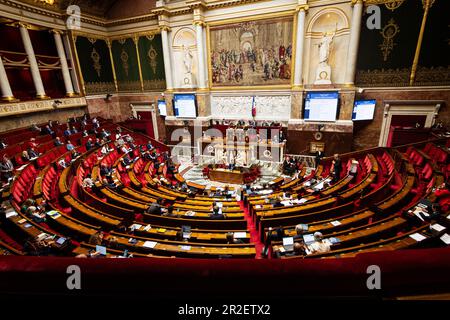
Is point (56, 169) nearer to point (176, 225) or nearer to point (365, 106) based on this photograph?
point (176, 225)

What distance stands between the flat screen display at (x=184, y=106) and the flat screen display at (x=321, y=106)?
819cm

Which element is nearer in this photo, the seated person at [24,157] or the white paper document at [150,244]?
the white paper document at [150,244]

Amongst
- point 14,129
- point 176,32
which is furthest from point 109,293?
point 176,32

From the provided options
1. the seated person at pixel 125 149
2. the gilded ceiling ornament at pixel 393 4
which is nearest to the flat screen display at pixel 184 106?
the seated person at pixel 125 149

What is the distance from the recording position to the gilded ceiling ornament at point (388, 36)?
12445 mm

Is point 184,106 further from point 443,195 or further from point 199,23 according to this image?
point 443,195

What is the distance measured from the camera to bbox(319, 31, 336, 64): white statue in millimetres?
13633

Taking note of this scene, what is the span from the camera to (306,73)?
48.3 feet

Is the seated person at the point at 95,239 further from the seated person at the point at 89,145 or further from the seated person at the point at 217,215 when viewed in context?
the seated person at the point at 89,145

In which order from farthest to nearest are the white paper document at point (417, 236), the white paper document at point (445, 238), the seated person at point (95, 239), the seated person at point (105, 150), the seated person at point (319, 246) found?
the seated person at point (105, 150)
the seated person at point (95, 239)
the seated person at point (319, 246)
the white paper document at point (417, 236)
the white paper document at point (445, 238)

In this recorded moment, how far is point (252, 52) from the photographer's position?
51.0ft

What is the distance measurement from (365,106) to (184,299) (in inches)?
619

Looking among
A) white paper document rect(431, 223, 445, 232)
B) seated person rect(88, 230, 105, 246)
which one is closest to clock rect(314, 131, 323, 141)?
white paper document rect(431, 223, 445, 232)

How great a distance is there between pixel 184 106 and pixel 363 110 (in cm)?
1230
